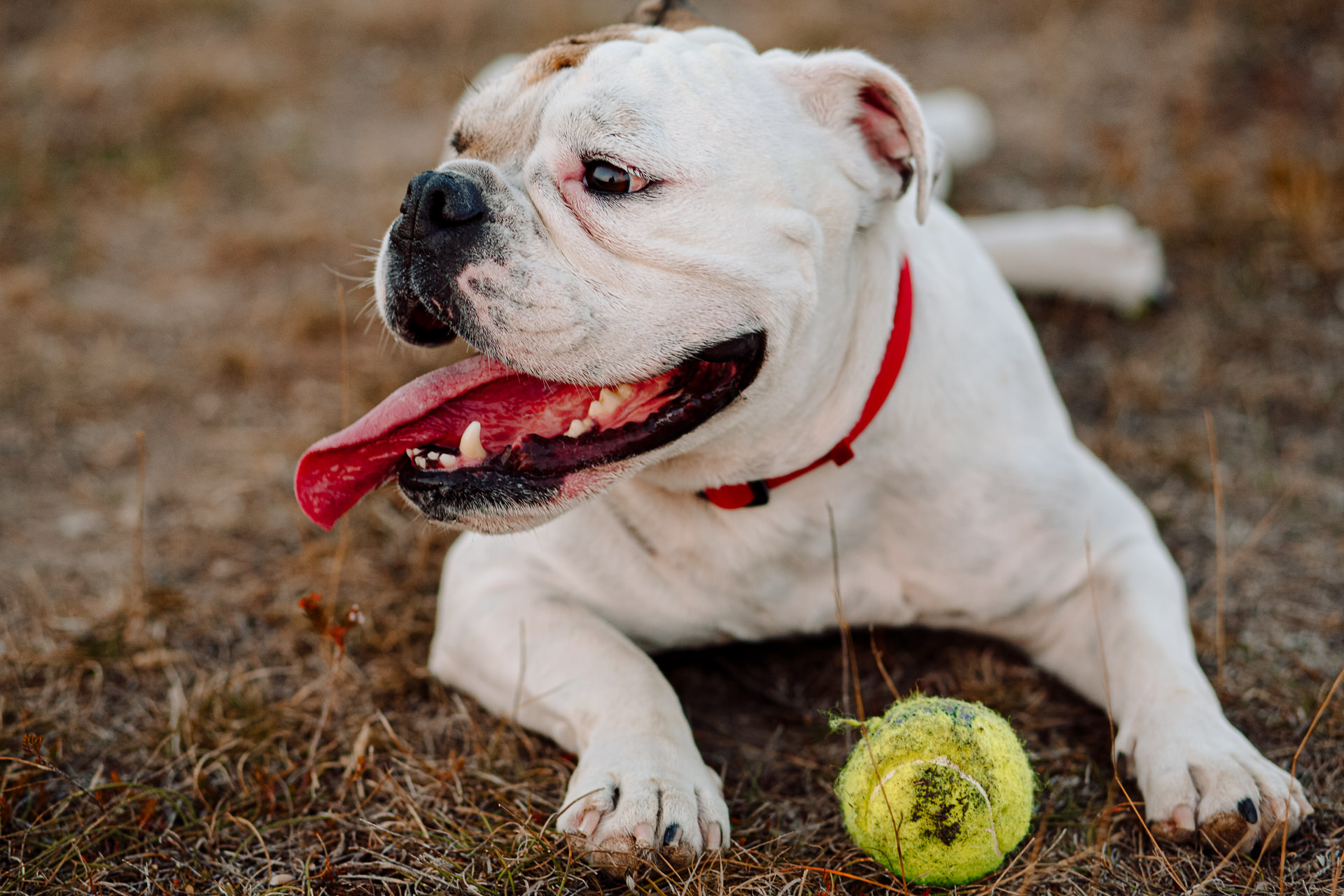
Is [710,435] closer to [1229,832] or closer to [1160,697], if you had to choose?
[1160,697]

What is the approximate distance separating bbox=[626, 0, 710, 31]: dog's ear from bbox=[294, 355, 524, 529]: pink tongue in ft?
3.43

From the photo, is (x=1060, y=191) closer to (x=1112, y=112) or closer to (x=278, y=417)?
(x=1112, y=112)

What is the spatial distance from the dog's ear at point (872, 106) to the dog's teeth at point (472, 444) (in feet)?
3.06

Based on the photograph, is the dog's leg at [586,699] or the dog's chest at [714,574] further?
the dog's chest at [714,574]

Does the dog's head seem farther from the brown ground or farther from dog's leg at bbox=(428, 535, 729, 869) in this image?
the brown ground

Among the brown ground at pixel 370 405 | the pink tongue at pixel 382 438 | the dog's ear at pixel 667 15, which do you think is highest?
the dog's ear at pixel 667 15

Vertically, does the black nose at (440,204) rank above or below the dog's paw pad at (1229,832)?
above

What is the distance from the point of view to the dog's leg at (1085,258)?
4250 millimetres

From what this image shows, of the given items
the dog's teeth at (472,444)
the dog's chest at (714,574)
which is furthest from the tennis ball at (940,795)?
the dog's teeth at (472,444)

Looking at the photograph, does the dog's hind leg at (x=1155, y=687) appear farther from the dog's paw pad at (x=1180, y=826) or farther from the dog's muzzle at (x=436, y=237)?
the dog's muzzle at (x=436, y=237)

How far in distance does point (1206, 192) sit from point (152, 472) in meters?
4.19

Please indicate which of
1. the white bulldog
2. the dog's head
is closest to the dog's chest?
the white bulldog

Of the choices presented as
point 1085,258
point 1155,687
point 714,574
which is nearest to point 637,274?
point 714,574

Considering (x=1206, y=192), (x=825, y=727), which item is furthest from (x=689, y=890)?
(x=1206, y=192)
